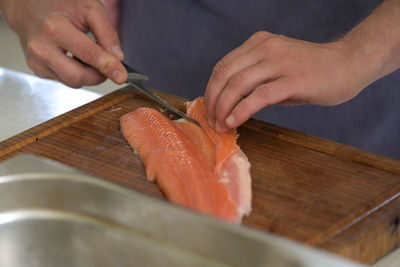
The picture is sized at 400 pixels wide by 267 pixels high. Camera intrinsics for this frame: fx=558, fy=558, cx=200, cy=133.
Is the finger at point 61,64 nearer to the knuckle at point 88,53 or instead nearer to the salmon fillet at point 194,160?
the knuckle at point 88,53

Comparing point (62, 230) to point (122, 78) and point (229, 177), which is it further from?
point (122, 78)

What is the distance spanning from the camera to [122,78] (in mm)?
1447

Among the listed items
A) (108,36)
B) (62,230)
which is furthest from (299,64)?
(62,230)

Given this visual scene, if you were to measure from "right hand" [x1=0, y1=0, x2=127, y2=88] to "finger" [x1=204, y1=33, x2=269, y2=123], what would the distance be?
25cm

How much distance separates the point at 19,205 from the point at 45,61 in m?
0.61

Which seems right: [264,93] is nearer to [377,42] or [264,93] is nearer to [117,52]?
[377,42]

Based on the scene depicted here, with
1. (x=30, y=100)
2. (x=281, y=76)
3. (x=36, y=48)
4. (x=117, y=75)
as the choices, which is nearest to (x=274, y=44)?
(x=281, y=76)

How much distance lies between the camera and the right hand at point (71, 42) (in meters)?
1.45

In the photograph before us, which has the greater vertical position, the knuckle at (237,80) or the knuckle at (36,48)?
the knuckle at (36,48)

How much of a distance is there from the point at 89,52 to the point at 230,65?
1.26ft

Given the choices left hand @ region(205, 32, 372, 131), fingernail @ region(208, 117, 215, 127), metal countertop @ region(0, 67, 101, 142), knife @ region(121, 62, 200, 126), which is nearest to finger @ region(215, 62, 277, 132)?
left hand @ region(205, 32, 372, 131)

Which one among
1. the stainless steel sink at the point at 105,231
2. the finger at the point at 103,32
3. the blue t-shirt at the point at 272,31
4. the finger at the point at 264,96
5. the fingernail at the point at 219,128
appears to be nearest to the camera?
the stainless steel sink at the point at 105,231

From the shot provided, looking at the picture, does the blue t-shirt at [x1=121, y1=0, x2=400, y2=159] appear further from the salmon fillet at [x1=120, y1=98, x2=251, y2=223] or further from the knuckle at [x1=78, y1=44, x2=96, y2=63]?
the knuckle at [x1=78, y1=44, x2=96, y2=63]

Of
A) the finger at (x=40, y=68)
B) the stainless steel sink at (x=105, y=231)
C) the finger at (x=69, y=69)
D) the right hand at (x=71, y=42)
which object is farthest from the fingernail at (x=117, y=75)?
the stainless steel sink at (x=105, y=231)
